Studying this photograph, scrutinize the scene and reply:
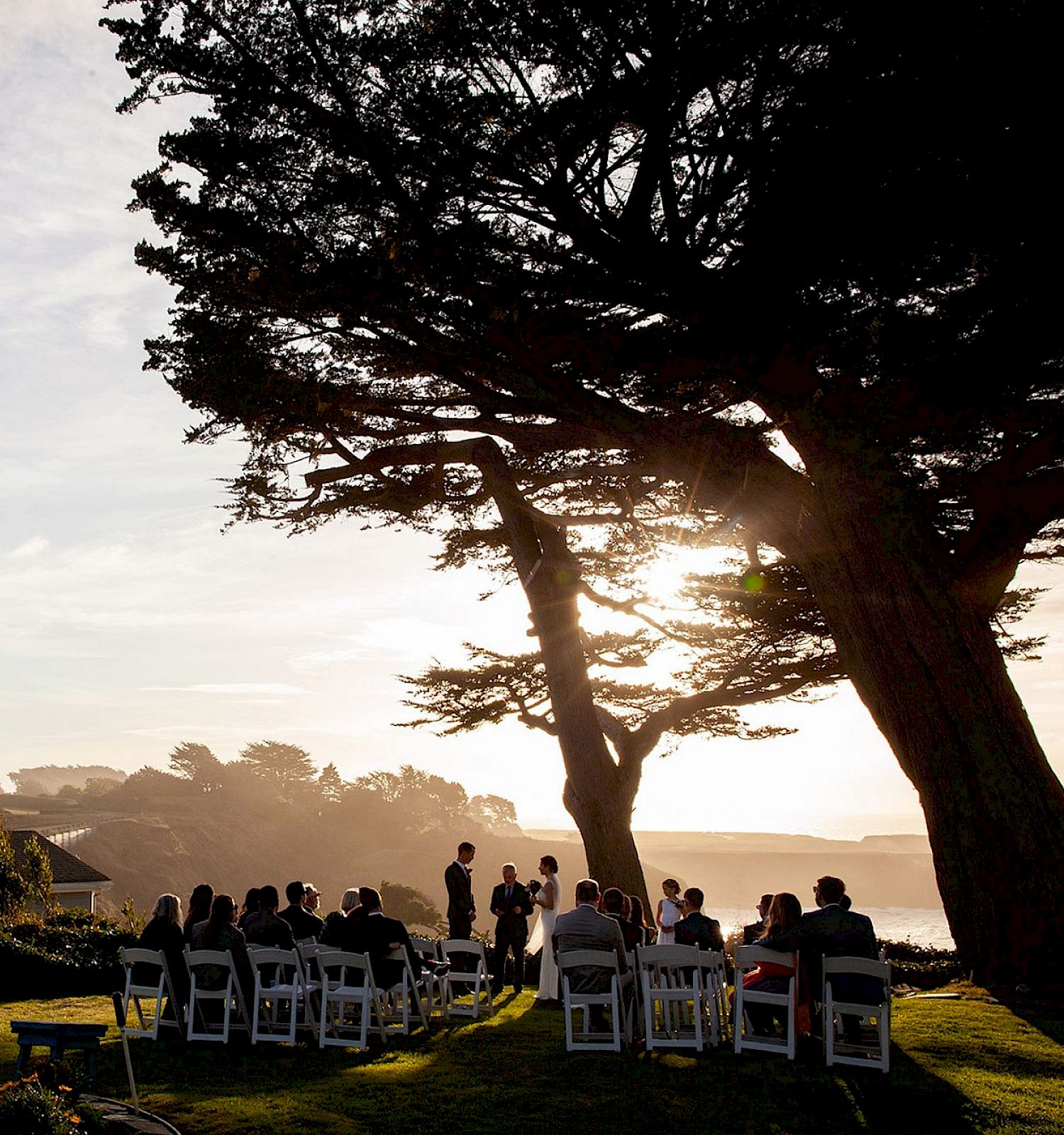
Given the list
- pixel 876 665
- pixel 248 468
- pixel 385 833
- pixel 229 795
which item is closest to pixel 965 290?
pixel 876 665

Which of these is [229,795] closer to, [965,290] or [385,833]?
[385,833]

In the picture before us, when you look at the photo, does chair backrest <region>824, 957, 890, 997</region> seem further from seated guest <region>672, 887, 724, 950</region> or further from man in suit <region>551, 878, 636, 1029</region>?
seated guest <region>672, 887, 724, 950</region>

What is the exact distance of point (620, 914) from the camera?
9.22m

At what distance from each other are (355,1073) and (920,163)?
29.6 ft

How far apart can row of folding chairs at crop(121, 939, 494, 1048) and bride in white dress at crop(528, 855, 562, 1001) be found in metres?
2.23

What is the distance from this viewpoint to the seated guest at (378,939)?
902cm

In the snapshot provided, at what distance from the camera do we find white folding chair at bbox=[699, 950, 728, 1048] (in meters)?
7.91

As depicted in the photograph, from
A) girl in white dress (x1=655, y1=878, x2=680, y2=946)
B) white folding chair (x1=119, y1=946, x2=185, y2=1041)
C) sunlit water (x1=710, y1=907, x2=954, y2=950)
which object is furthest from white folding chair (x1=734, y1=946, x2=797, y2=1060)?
girl in white dress (x1=655, y1=878, x2=680, y2=946)

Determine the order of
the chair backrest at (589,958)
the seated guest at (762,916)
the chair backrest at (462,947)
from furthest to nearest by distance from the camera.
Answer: the seated guest at (762,916), the chair backrest at (462,947), the chair backrest at (589,958)

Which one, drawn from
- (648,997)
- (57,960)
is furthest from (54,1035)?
(57,960)

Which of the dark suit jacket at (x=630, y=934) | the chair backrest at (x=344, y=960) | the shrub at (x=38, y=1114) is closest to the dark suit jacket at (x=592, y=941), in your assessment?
the dark suit jacket at (x=630, y=934)

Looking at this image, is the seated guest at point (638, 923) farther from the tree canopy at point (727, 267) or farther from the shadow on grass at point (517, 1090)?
the tree canopy at point (727, 267)

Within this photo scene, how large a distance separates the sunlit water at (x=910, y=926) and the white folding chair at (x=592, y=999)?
7.01ft

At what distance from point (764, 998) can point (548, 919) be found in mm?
5119
